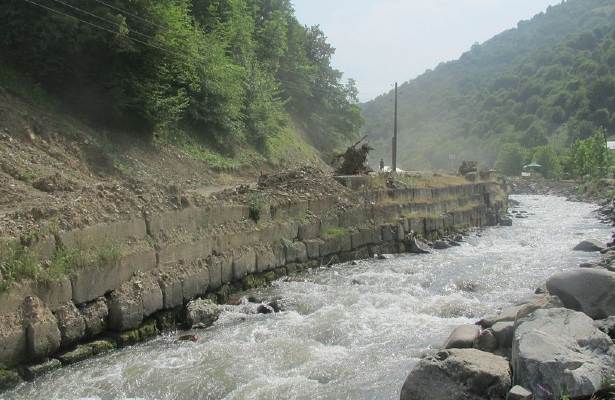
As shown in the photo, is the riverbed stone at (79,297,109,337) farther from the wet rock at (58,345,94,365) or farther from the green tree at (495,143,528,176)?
the green tree at (495,143,528,176)

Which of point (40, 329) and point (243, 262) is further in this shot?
point (243, 262)

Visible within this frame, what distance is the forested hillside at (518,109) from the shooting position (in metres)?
112

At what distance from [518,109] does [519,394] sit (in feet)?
473

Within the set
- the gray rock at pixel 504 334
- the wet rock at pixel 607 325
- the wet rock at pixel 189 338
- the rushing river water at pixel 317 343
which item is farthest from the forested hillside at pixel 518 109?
the wet rock at pixel 189 338

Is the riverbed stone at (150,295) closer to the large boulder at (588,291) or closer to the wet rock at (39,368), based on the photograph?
the wet rock at (39,368)

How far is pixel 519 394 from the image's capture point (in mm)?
5738

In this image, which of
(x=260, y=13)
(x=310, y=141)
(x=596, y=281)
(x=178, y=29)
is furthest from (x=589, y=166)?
(x=596, y=281)

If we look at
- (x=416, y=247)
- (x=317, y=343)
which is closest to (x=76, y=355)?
(x=317, y=343)

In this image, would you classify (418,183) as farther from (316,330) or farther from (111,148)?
(316,330)

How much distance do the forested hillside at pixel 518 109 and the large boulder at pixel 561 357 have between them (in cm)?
8929

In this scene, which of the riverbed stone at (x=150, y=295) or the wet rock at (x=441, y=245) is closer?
the riverbed stone at (x=150, y=295)

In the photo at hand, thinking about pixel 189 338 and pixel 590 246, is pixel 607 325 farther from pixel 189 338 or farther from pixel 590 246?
pixel 590 246

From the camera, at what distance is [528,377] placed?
593cm

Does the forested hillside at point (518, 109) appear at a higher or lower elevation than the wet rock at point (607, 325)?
higher
